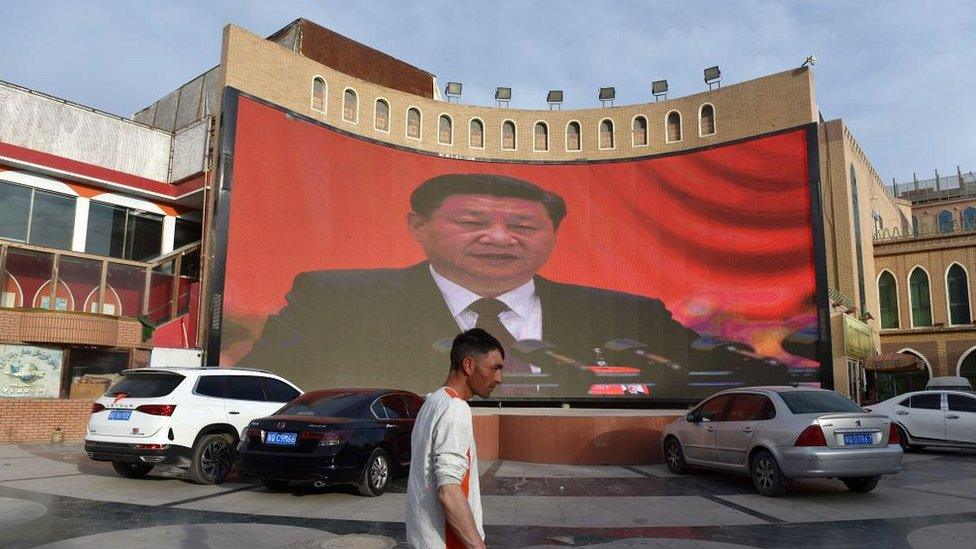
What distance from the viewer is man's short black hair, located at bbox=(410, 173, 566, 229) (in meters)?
28.9

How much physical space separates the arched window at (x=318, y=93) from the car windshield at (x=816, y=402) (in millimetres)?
22165

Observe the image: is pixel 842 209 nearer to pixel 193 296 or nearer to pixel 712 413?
pixel 712 413

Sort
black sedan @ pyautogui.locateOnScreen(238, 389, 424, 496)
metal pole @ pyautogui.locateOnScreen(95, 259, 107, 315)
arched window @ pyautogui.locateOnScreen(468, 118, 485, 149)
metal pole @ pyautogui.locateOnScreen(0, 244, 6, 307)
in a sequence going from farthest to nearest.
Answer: arched window @ pyautogui.locateOnScreen(468, 118, 485, 149) < metal pole @ pyautogui.locateOnScreen(95, 259, 107, 315) < metal pole @ pyautogui.locateOnScreen(0, 244, 6, 307) < black sedan @ pyautogui.locateOnScreen(238, 389, 424, 496)

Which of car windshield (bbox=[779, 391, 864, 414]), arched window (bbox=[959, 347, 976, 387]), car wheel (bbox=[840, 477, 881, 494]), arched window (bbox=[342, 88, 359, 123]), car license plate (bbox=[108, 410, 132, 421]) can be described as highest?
arched window (bbox=[342, 88, 359, 123])

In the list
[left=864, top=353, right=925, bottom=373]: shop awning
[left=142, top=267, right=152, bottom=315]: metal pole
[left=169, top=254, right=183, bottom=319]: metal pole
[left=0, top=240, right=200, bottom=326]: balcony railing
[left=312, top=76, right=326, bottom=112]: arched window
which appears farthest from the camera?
[left=864, top=353, right=925, bottom=373]: shop awning

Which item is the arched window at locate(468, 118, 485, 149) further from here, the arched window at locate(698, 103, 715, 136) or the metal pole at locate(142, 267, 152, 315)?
the metal pole at locate(142, 267, 152, 315)

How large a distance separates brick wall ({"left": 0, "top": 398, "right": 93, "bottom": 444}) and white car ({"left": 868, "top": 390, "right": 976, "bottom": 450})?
58.7 ft

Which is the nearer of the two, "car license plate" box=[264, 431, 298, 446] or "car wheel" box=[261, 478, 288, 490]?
"car license plate" box=[264, 431, 298, 446]

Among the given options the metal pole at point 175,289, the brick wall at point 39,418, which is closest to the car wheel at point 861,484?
the brick wall at point 39,418

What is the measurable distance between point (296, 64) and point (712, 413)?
71.3 feet

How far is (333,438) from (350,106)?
22103 mm

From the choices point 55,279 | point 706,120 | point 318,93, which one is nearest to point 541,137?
point 706,120

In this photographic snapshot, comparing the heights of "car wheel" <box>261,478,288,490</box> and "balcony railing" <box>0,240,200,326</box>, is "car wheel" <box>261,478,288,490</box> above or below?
below

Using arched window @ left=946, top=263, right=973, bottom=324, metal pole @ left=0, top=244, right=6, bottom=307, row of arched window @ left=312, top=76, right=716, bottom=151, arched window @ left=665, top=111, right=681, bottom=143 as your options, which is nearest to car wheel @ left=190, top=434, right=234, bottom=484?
metal pole @ left=0, top=244, right=6, bottom=307
